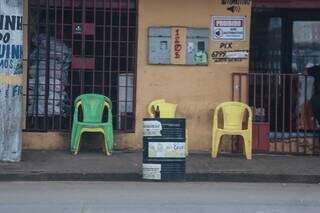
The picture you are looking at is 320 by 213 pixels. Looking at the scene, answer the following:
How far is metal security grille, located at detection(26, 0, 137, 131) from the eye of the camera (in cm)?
1269

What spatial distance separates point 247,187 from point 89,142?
3.64 m

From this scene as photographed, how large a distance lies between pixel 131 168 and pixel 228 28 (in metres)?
3.55

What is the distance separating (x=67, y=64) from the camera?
42.0 feet

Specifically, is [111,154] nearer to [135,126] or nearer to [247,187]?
[135,126]

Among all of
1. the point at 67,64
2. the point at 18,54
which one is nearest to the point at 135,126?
the point at 67,64

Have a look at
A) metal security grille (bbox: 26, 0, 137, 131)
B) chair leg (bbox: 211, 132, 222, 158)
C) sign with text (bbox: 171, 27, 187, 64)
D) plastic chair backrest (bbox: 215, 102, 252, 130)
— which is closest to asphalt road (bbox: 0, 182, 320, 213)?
chair leg (bbox: 211, 132, 222, 158)

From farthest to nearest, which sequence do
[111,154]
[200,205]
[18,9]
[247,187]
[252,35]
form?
[252,35]
[111,154]
[18,9]
[247,187]
[200,205]

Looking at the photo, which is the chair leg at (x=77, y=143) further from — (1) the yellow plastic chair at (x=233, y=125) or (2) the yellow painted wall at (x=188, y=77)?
(1) the yellow plastic chair at (x=233, y=125)

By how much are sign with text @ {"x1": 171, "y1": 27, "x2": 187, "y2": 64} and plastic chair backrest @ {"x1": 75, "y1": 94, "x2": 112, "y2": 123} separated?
1512 millimetres

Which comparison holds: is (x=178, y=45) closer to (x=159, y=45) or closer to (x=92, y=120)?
(x=159, y=45)

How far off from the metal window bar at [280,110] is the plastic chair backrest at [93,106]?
242cm

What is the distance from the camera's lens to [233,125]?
1235cm

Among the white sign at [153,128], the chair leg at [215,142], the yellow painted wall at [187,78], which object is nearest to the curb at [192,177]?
the white sign at [153,128]

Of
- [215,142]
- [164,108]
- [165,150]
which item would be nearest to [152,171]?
[165,150]
